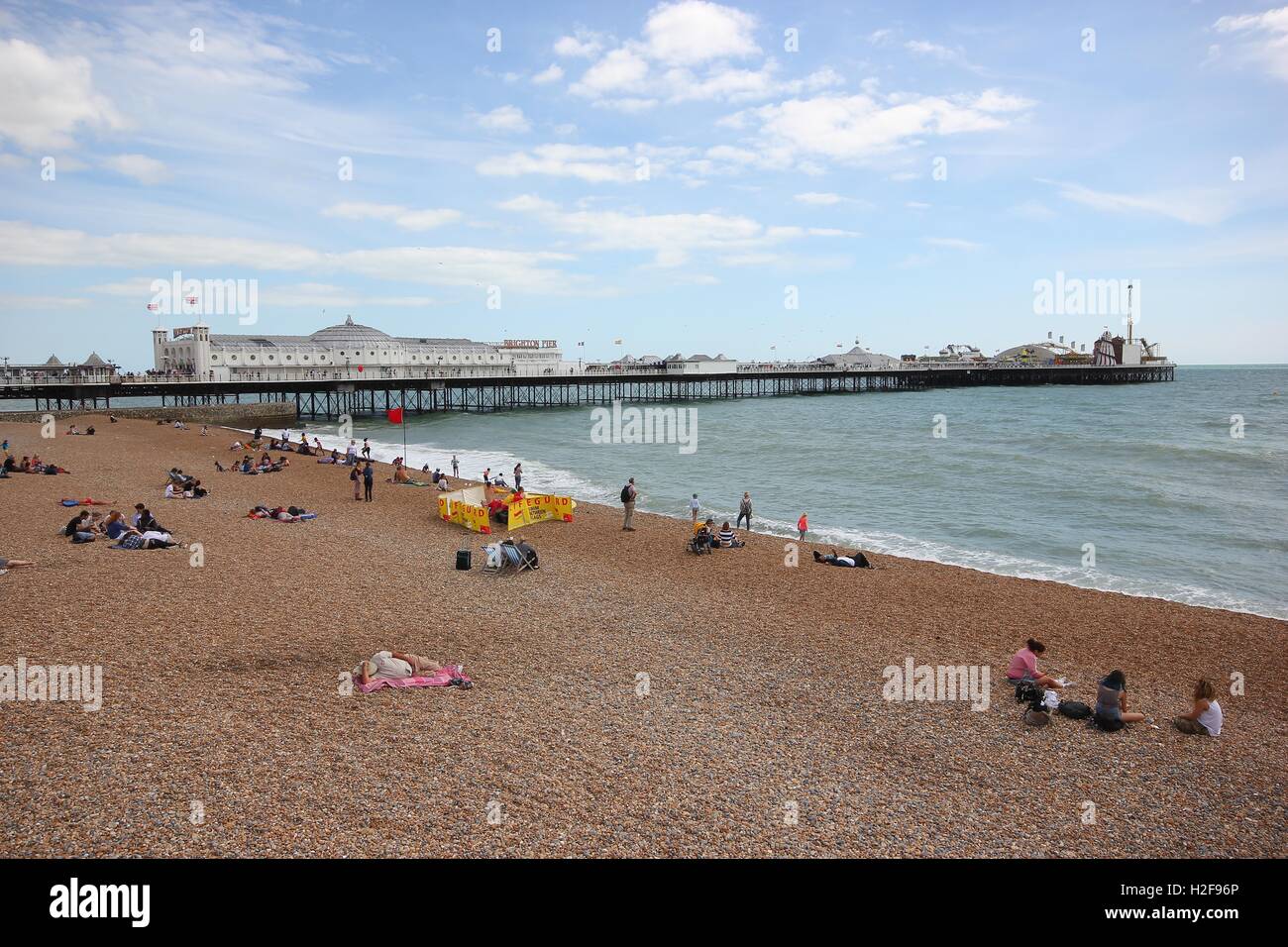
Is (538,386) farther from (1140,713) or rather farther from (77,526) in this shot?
(1140,713)

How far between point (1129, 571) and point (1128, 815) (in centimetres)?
1151

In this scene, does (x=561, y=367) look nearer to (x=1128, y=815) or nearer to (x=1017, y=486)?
(x=1017, y=486)

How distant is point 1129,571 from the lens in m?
15.8

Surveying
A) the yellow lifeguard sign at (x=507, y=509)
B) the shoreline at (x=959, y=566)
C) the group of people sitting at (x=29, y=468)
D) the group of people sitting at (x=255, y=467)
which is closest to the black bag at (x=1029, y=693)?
the shoreline at (x=959, y=566)

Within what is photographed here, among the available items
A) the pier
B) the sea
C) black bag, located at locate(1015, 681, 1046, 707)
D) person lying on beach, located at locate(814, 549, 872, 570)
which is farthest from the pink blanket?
the pier

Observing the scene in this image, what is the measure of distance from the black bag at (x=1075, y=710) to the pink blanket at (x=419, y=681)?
592 cm

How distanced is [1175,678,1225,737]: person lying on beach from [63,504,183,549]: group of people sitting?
46.2 feet

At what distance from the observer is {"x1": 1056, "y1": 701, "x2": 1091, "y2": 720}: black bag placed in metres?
7.72

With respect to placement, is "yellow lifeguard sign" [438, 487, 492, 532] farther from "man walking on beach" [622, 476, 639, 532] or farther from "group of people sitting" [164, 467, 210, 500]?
"group of people sitting" [164, 467, 210, 500]

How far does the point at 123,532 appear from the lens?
1290cm

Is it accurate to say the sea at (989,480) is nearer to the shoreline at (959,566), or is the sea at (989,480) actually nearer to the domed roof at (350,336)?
the shoreline at (959,566)

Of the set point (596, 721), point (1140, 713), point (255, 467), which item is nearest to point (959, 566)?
point (1140, 713)
